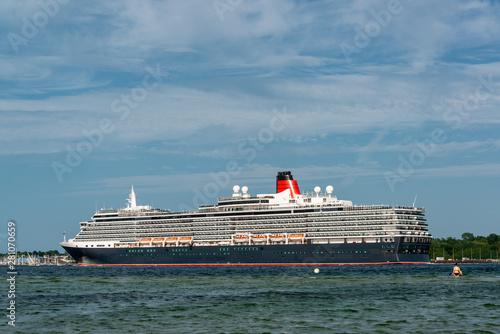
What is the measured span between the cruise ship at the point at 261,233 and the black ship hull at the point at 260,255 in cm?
19

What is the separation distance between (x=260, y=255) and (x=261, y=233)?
6.62 metres

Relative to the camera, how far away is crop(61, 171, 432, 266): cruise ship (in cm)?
12419

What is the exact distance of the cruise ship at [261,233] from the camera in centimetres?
12419

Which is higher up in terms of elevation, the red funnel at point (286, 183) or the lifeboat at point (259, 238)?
the red funnel at point (286, 183)

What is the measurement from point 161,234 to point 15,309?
345 feet

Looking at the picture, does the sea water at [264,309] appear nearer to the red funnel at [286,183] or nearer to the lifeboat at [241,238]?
the lifeboat at [241,238]

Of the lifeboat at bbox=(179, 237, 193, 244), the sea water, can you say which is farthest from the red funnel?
the sea water

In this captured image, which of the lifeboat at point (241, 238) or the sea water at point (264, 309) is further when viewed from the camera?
the lifeboat at point (241, 238)

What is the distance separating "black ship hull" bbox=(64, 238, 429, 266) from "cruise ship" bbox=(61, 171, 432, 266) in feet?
0.63

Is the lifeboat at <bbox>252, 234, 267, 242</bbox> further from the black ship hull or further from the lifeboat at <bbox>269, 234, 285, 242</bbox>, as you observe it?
the black ship hull

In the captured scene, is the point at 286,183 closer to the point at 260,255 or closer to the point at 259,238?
the point at 259,238

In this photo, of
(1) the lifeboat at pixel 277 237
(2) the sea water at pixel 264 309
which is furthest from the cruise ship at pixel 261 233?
(2) the sea water at pixel 264 309

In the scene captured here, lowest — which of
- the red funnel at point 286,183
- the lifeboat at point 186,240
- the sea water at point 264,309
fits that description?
the sea water at point 264,309

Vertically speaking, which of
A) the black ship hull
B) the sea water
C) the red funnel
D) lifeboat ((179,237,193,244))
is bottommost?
the sea water
